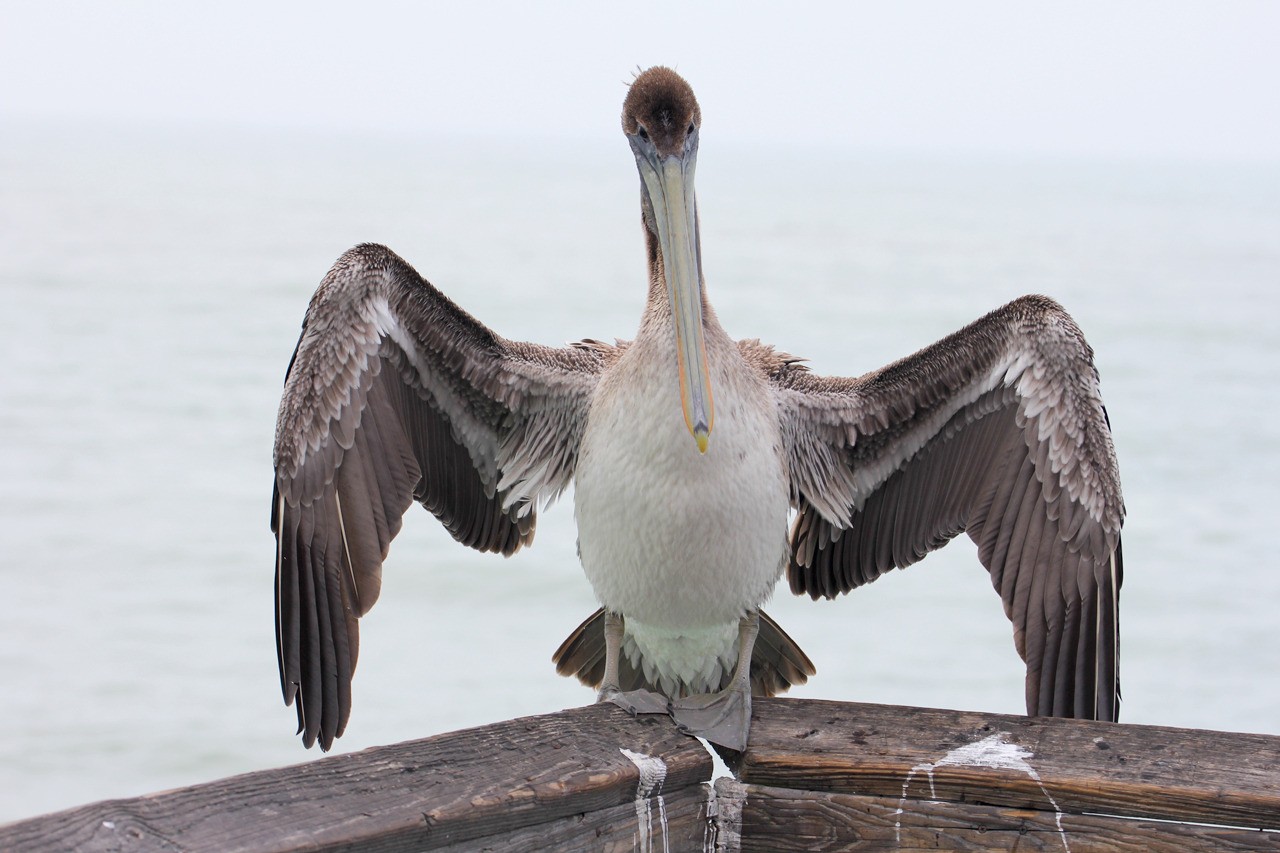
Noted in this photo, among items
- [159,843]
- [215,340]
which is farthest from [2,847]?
[215,340]

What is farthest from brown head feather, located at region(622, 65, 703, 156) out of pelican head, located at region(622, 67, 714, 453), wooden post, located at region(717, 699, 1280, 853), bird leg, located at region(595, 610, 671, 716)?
wooden post, located at region(717, 699, 1280, 853)

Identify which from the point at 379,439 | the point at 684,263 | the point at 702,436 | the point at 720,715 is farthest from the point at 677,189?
the point at 720,715

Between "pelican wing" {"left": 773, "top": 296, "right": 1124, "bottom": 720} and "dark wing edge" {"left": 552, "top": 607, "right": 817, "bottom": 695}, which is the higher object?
"pelican wing" {"left": 773, "top": 296, "right": 1124, "bottom": 720}

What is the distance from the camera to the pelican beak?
9.24 feet

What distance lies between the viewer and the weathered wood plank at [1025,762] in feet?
7.68

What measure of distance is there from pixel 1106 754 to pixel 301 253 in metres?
23.5

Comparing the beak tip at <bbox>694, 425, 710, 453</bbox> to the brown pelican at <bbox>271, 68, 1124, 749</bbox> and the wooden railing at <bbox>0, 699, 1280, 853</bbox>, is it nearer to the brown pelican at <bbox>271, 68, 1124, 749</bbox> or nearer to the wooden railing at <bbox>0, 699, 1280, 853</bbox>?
the brown pelican at <bbox>271, 68, 1124, 749</bbox>

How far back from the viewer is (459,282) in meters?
21.9

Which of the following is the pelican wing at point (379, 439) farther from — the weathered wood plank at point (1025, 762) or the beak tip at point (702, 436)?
the weathered wood plank at point (1025, 762)

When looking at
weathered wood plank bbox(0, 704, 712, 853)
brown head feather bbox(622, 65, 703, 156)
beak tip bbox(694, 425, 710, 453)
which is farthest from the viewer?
brown head feather bbox(622, 65, 703, 156)

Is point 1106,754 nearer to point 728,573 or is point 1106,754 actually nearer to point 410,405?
point 728,573

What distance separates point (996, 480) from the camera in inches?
136

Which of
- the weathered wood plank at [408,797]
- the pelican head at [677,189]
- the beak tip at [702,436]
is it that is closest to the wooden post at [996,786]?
the weathered wood plank at [408,797]

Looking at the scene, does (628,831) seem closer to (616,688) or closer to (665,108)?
(616,688)
